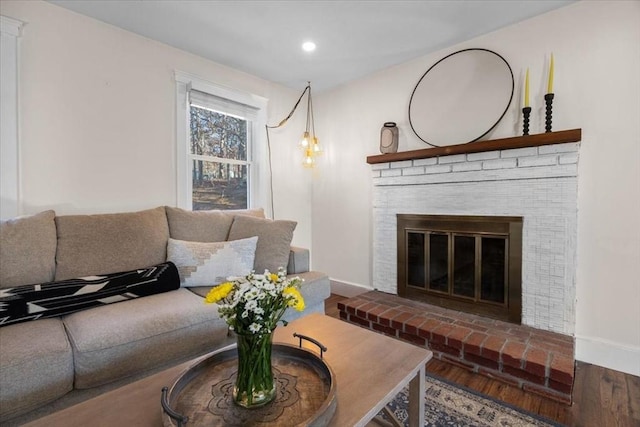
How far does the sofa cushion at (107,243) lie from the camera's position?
177 centimetres

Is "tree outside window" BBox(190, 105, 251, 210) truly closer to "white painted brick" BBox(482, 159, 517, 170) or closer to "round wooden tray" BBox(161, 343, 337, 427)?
"round wooden tray" BBox(161, 343, 337, 427)

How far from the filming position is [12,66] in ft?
6.17

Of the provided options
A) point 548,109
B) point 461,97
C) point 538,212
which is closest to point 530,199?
point 538,212

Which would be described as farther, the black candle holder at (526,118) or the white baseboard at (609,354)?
the black candle holder at (526,118)

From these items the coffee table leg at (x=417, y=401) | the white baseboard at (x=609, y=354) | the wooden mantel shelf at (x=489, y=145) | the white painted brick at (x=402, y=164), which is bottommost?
the white baseboard at (x=609, y=354)

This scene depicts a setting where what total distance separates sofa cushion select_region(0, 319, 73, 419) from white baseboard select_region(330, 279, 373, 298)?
94.2 inches

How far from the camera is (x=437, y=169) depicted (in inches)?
101

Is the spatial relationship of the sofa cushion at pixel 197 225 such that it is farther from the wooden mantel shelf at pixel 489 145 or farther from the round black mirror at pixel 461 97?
the round black mirror at pixel 461 97

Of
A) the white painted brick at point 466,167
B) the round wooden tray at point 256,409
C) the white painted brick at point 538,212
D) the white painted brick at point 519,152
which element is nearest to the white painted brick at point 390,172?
the white painted brick at point 538,212

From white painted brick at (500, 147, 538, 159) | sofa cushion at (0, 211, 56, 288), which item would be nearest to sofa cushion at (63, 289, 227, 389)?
sofa cushion at (0, 211, 56, 288)

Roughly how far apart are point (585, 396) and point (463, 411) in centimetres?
72

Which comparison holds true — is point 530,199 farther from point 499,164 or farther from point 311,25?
point 311,25

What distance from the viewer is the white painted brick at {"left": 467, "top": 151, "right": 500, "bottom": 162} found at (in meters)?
2.26

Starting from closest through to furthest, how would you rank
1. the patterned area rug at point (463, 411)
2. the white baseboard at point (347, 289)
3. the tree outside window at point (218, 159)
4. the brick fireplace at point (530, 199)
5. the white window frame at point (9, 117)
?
1. the patterned area rug at point (463, 411)
2. the white window frame at point (9, 117)
3. the brick fireplace at point (530, 199)
4. the tree outside window at point (218, 159)
5. the white baseboard at point (347, 289)
